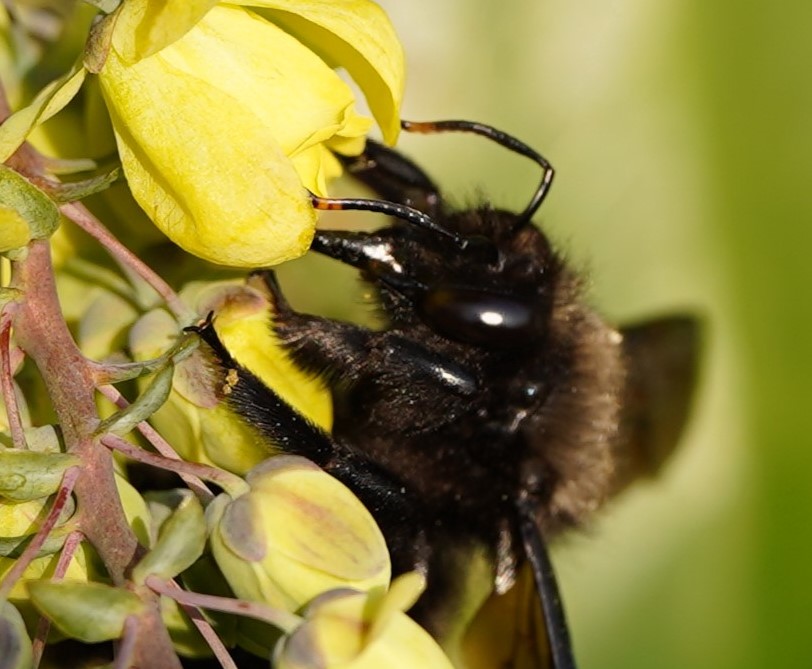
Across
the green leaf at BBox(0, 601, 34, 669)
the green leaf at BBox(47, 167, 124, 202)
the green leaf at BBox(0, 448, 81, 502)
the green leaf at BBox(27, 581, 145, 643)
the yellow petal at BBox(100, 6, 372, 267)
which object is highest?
the yellow petal at BBox(100, 6, 372, 267)

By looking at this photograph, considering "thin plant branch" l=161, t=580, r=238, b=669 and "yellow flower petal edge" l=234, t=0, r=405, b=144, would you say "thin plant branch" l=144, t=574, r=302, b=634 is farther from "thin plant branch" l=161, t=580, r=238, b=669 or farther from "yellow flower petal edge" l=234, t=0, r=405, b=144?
"yellow flower petal edge" l=234, t=0, r=405, b=144

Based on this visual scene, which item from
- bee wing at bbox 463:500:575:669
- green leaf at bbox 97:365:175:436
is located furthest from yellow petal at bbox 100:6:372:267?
bee wing at bbox 463:500:575:669

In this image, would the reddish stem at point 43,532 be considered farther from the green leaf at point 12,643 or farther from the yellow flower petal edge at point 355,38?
the yellow flower petal edge at point 355,38

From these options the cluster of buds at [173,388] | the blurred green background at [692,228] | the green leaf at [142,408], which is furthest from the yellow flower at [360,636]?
the blurred green background at [692,228]

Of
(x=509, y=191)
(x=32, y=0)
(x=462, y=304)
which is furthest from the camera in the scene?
(x=509, y=191)

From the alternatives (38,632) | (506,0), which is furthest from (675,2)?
(38,632)

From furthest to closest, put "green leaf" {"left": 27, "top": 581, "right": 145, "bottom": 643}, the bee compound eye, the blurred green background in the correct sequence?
the blurred green background, the bee compound eye, "green leaf" {"left": 27, "top": 581, "right": 145, "bottom": 643}

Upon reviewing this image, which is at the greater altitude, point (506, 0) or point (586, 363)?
point (506, 0)

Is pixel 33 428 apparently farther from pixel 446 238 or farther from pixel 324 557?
pixel 446 238
